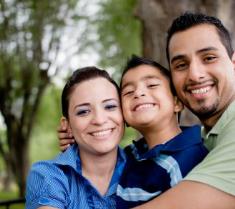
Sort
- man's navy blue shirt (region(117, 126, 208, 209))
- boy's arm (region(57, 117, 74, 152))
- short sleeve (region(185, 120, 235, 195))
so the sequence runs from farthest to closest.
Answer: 1. boy's arm (region(57, 117, 74, 152))
2. man's navy blue shirt (region(117, 126, 208, 209))
3. short sleeve (region(185, 120, 235, 195))

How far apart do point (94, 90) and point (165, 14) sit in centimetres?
249

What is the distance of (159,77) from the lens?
2.22 m

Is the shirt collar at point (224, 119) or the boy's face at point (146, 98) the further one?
the boy's face at point (146, 98)

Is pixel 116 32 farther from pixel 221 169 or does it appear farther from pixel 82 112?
pixel 221 169

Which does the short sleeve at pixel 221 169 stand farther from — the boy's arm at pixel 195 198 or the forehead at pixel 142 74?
the forehead at pixel 142 74

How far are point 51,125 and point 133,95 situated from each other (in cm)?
2020

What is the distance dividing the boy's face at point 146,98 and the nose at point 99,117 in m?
0.12

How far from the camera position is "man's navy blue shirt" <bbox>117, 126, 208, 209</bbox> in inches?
78.6

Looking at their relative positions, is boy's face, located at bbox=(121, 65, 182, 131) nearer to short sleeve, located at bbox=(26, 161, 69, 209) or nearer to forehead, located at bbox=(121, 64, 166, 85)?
forehead, located at bbox=(121, 64, 166, 85)

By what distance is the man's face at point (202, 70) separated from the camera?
2.15m

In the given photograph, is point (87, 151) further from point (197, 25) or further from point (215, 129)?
point (197, 25)

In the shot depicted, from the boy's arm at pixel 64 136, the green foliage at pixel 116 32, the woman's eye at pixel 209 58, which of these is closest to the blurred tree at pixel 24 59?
the green foliage at pixel 116 32

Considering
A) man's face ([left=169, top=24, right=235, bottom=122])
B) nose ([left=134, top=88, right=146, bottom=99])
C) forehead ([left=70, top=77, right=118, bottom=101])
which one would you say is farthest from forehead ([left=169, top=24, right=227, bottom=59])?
forehead ([left=70, top=77, right=118, bottom=101])

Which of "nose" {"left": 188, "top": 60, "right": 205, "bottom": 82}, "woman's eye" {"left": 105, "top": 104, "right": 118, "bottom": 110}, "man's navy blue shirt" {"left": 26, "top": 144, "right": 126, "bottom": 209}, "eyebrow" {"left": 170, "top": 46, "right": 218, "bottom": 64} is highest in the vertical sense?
"eyebrow" {"left": 170, "top": 46, "right": 218, "bottom": 64}
